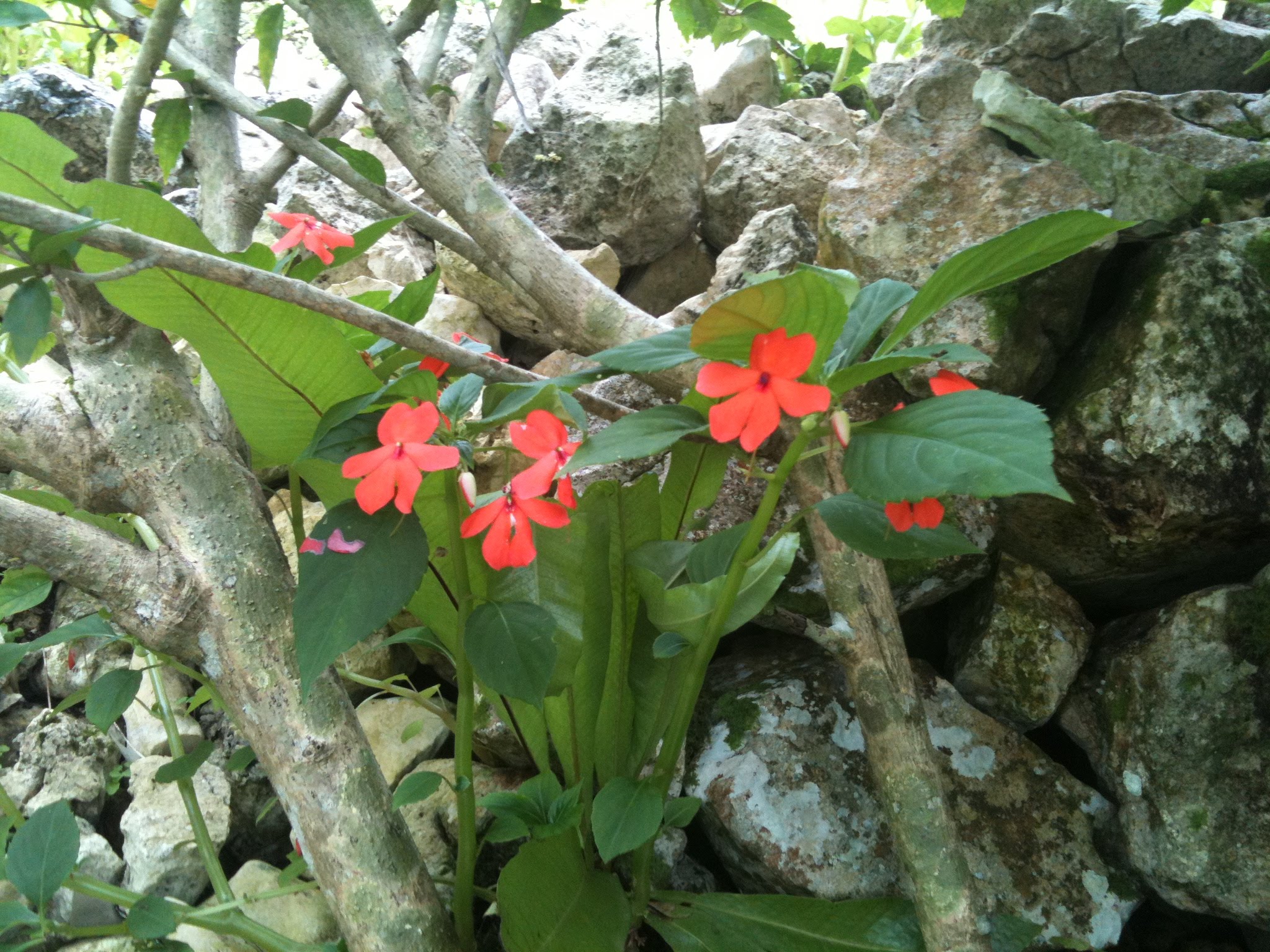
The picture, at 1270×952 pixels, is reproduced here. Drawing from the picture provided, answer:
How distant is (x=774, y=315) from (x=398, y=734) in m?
1.32

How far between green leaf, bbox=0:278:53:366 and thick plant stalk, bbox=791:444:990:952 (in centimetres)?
90

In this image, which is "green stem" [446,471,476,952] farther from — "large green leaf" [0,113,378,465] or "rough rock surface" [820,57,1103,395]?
"rough rock surface" [820,57,1103,395]

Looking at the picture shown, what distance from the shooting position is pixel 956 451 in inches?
27.8

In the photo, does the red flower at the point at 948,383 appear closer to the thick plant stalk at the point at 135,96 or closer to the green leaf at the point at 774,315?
the green leaf at the point at 774,315

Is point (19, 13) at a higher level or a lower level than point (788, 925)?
higher

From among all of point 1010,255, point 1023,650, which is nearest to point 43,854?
point 1010,255

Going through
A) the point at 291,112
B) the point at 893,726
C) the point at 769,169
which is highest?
the point at 291,112

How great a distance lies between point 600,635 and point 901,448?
1.98 feet

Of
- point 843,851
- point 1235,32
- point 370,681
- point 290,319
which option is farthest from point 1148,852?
point 1235,32

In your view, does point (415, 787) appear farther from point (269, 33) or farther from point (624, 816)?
point (269, 33)

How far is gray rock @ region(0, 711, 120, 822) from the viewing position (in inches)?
61.9

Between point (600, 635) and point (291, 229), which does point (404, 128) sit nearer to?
point (291, 229)

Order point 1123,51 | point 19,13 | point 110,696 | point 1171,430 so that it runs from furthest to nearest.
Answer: point 1123,51 → point 1171,430 → point 110,696 → point 19,13

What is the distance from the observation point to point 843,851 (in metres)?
1.30
